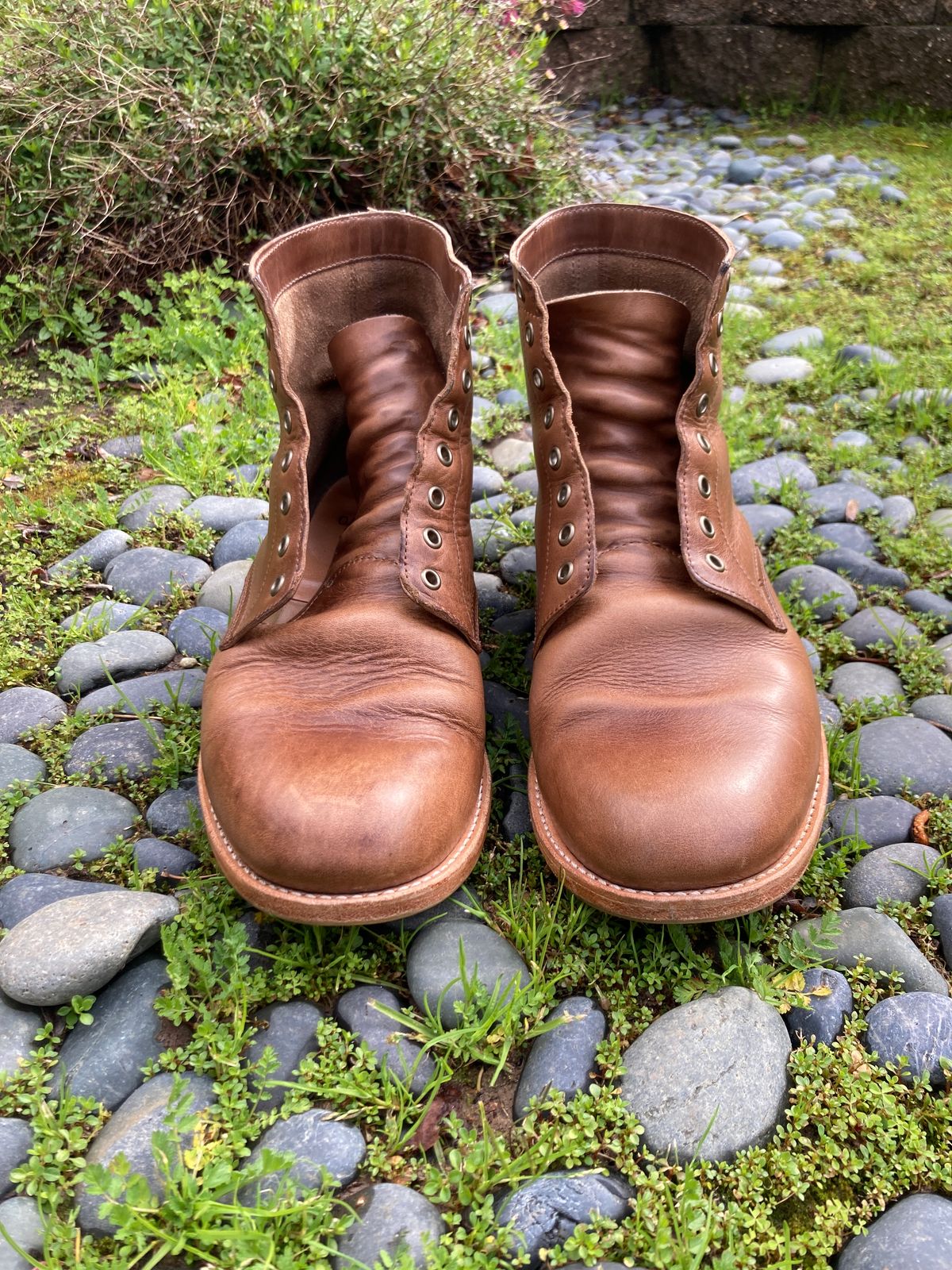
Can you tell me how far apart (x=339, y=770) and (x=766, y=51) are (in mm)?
7513

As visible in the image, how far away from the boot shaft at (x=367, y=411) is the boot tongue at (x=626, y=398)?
9.5 inches

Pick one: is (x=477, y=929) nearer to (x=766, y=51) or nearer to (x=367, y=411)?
(x=367, y=411)

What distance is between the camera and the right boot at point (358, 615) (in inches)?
61.9

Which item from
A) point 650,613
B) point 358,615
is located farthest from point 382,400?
point 650,613

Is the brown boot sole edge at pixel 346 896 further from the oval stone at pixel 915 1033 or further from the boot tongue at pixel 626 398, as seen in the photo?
Answer: the boot tongue at pixel 626 398

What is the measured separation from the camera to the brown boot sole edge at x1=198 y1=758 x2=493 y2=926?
1559mm

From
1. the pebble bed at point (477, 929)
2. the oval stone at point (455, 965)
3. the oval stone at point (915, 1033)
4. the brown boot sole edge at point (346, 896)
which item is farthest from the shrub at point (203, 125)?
the oval stone at point (915, 1033)

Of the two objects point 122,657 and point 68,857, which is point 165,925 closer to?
point 68,857

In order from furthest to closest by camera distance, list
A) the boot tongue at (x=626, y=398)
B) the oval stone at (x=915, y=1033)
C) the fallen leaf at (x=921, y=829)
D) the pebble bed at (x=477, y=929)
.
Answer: the boot tongue at (x=626, y=398) < the fallen leaf at (x=921, y=829) < the oval stone at (x=915, y=1033) < the pebble bed at (x=477, y=929)

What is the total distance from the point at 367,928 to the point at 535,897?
30 cm

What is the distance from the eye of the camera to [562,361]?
2.13 m

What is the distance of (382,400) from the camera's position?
6.89 ft

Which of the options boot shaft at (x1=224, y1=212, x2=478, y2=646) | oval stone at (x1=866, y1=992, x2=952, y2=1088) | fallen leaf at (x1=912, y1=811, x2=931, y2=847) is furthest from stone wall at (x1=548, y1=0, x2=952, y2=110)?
oval stone at (x1=866, y1=992, x2=952, y2=1088)

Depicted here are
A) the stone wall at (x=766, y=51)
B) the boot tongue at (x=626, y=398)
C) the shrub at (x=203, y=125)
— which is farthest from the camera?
the stone wall at (x=766, y=51)
